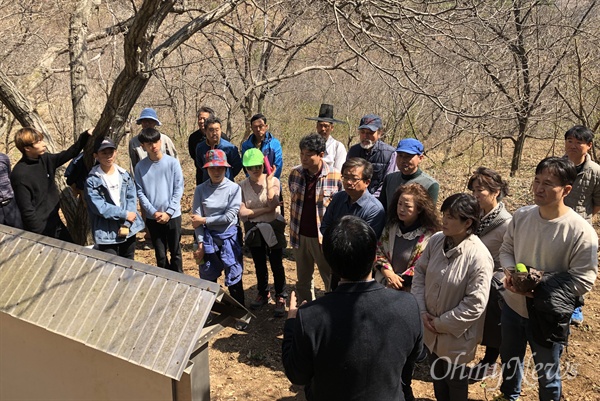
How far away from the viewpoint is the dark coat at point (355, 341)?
1908mm

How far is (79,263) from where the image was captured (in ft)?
8.00

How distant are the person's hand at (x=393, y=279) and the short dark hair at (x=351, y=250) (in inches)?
56.5

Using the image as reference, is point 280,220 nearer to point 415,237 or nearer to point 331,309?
point 415,237

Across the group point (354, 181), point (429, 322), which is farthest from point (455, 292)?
point (354, 181)

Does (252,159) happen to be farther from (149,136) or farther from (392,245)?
(392,245)

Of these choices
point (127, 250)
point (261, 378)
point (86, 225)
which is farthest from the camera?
point (86, 225)

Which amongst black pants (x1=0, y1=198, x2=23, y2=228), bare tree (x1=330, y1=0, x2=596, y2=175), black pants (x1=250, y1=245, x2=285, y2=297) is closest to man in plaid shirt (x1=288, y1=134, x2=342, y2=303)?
black pants (x1=250, y1=245, x2=285, y2=297)

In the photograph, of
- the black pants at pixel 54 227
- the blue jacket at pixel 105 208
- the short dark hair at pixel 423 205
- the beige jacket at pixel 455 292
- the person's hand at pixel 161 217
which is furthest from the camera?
the person's hand at pixel 161 217

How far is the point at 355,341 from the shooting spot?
191cm

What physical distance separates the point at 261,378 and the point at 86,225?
2.78 metres

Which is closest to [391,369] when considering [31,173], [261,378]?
[261,378]

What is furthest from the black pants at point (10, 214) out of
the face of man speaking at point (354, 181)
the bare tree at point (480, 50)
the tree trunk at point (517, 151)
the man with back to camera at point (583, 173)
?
the tree trunk at point (517, 151)

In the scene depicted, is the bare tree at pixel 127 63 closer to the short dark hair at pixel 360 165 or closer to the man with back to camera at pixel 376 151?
the man with back to camera at pixel 376 151

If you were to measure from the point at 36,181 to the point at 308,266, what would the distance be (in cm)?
255
